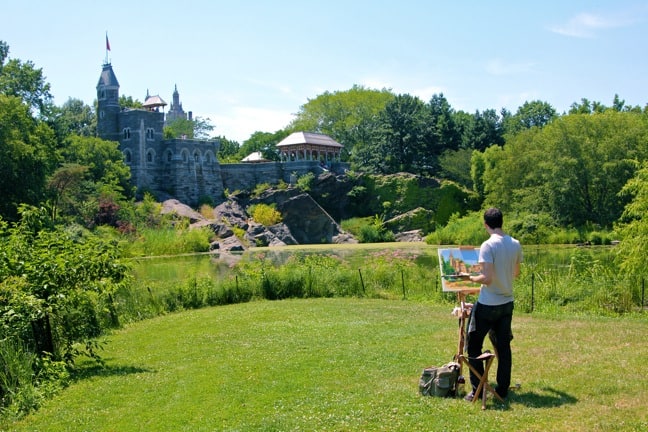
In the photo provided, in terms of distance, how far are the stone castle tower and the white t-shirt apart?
50665mm

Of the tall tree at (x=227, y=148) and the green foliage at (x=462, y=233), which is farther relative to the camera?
the tall tree at (x=227, y=148)

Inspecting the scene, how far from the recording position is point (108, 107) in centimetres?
5684

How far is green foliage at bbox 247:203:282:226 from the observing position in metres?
53.4

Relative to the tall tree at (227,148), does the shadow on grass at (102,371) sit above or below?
below

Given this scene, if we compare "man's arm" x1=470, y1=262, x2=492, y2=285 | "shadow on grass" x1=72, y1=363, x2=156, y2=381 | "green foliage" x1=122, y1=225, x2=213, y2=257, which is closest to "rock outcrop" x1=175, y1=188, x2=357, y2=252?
"green foliage" x1=122, y1=225, x2=213, y2=257

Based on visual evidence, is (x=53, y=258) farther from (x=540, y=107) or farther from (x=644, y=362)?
(x=540, y=107)

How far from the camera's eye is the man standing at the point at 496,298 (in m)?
6.96

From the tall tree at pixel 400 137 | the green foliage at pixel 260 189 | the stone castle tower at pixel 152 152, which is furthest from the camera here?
the tall tree at pixel 400 137

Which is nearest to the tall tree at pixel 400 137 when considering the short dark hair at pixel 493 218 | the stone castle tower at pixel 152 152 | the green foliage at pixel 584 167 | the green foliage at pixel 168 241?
the stone castle tower at pixel 152 152

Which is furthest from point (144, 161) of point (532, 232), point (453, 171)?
point (532, 232)

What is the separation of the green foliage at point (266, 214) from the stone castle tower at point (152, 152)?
17.6 ft

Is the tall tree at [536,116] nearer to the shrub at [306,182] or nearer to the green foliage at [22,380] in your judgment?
the shrub at [306,182]

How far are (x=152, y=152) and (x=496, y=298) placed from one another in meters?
53.2

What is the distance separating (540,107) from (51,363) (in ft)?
242
